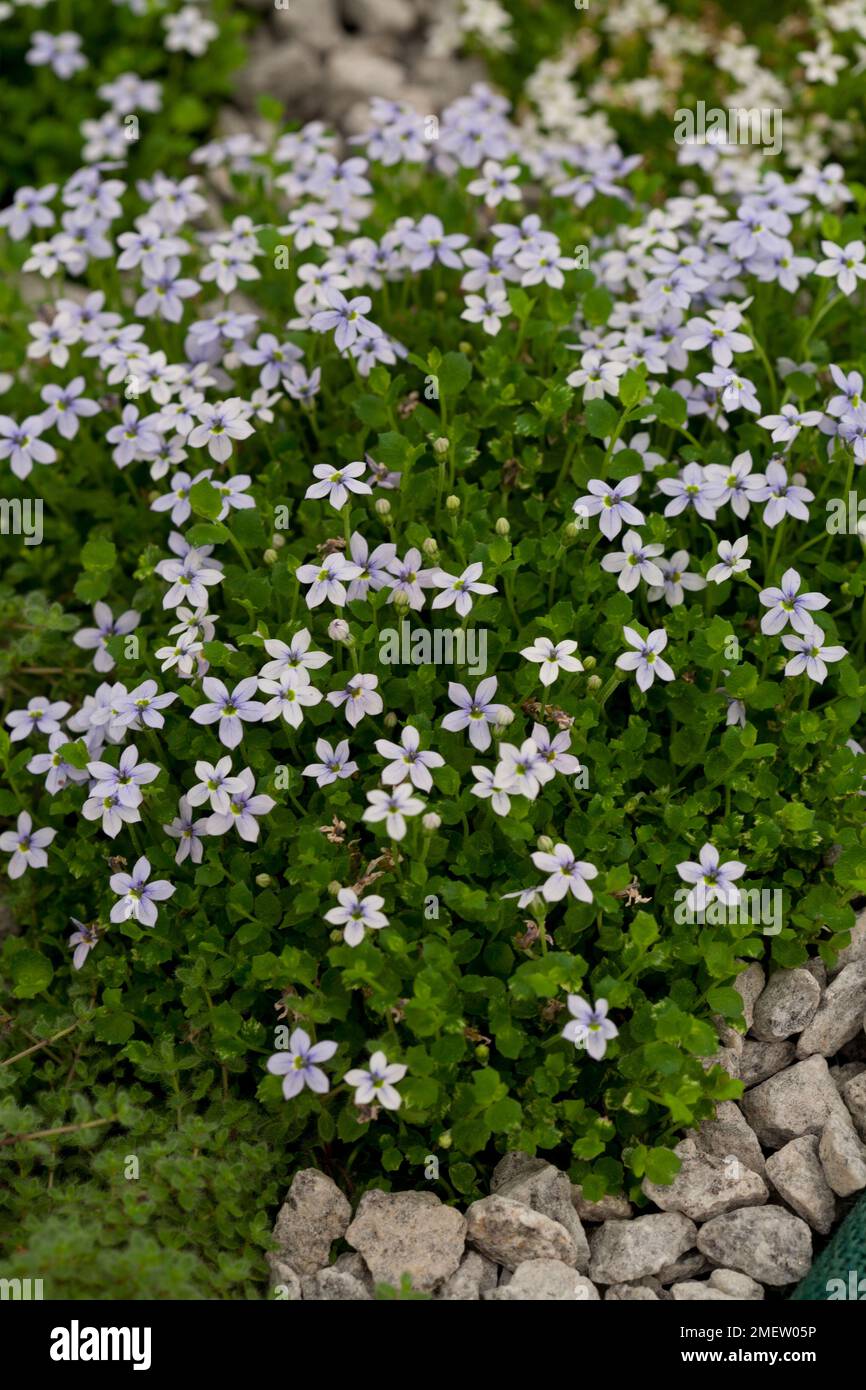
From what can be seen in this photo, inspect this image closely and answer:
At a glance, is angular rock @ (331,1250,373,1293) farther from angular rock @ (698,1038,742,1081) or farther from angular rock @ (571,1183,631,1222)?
angular rock @ (698,1038,742,1081)

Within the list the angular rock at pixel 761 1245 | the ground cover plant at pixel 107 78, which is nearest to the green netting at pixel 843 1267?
the angular rock at pixel 761 1245

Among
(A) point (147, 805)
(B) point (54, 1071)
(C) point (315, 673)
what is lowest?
(B) point (54, 1071)

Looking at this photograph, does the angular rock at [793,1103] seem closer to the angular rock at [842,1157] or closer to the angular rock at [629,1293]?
the angular rock at [842,1157]

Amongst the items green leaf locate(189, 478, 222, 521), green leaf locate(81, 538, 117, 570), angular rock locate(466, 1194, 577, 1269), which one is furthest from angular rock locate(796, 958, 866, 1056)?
green leaf locate(81, 538, 117, 570)

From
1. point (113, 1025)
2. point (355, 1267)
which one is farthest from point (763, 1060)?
point (113, 1025)

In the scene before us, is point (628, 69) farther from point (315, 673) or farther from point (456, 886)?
point (456, 886)

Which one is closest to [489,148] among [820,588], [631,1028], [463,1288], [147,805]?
[820,588]
